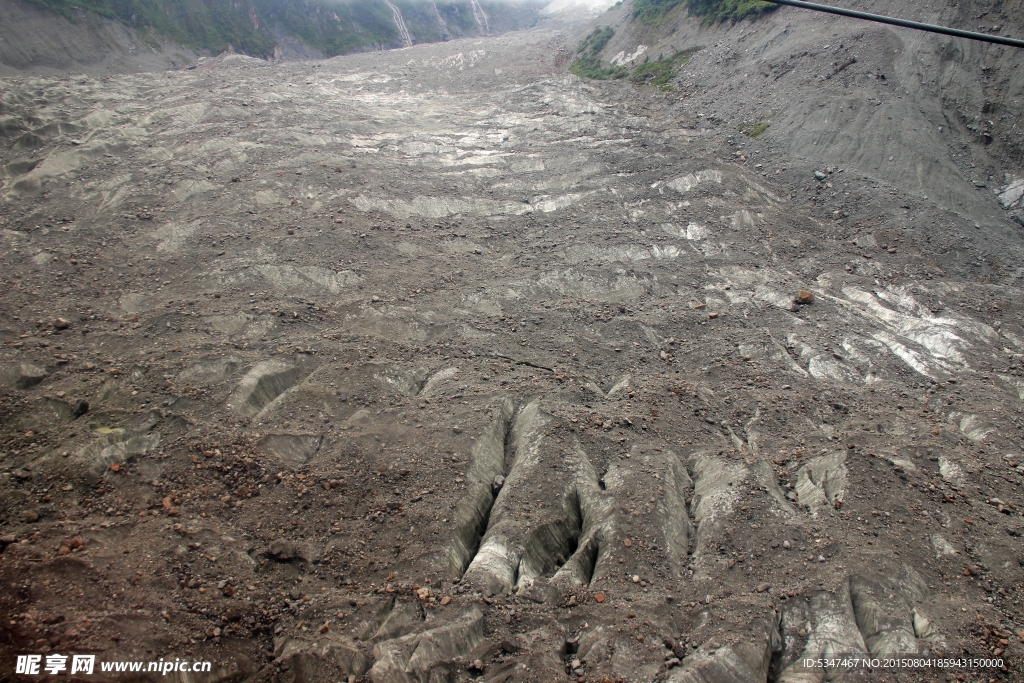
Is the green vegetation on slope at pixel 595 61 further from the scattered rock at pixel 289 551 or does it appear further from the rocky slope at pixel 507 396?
the scattered rock at pixel 289 551

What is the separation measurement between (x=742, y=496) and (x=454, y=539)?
3354mm

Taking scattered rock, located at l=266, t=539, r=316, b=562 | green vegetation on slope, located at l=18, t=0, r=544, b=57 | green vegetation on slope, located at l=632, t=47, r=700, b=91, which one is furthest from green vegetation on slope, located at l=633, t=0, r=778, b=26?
green vegetation on slope, located at l=18, t=0, r=544, b=57

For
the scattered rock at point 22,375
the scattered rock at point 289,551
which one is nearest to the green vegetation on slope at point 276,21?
the scattered rock at point 22,375

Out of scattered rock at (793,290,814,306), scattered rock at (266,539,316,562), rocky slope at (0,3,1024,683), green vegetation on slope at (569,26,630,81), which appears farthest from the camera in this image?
green vegetation on slope at (569,26,630,81)

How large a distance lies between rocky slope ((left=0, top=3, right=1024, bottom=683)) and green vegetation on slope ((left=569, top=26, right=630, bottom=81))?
7.83 m

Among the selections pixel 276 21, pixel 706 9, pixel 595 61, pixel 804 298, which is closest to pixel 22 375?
pixel 804 298

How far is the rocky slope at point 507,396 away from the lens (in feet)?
17.3

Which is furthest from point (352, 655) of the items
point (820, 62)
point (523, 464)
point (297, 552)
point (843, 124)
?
point (820, 62)

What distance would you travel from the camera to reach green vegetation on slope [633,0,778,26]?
2094 centimetres

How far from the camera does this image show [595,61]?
24.5 m

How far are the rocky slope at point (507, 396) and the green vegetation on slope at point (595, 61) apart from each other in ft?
25.7

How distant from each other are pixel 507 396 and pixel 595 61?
2101 centimetres

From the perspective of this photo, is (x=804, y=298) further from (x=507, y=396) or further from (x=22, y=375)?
(x=22, y=375)

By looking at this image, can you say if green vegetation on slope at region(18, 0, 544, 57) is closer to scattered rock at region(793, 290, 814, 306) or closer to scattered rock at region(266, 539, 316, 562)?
scattered rock at region(266, 539, 316, 562)
